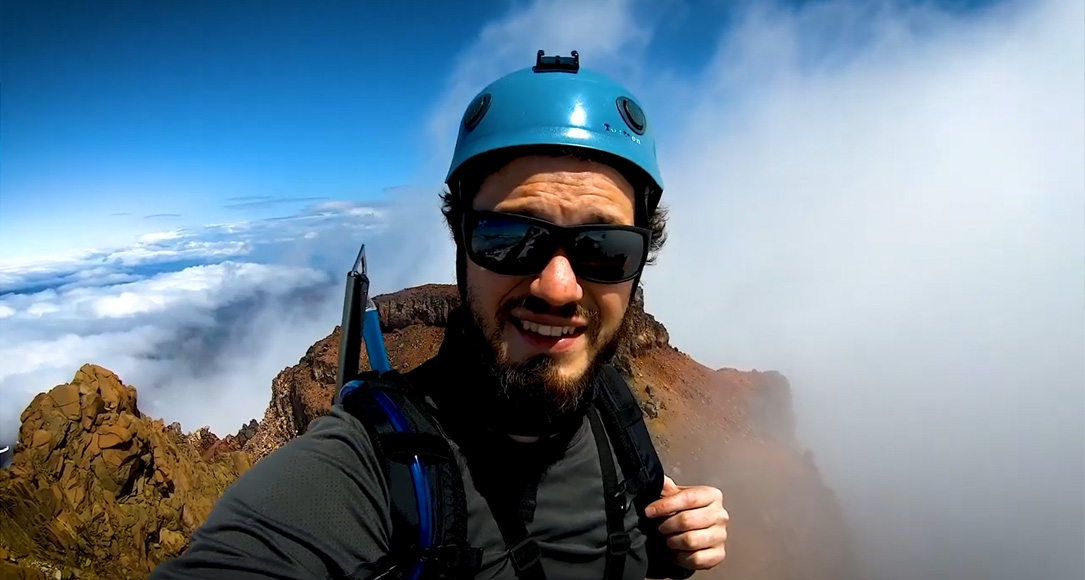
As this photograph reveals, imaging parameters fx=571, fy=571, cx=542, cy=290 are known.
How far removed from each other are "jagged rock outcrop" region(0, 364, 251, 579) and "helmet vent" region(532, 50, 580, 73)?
37.2ft

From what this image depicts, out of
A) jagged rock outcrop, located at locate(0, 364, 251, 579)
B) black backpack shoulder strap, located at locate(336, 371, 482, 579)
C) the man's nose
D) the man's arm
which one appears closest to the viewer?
the man's arm

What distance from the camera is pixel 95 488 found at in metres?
11.4

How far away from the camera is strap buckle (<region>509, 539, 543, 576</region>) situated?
2295 mm

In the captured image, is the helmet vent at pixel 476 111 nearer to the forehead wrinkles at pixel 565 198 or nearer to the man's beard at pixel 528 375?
the forehead wrinkles at pixel 565 198

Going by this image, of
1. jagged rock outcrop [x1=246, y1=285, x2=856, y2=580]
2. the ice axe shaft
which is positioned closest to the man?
the ice axe shaft

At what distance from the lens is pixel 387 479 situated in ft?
6.70

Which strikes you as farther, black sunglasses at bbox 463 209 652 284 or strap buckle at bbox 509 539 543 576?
black sunglasses at bbox 463 209 652 284

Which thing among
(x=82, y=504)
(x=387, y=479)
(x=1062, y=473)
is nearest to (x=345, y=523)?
(x=387, y=479)

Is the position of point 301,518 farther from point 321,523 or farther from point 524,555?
point 524,555

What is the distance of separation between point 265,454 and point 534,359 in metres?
19.6

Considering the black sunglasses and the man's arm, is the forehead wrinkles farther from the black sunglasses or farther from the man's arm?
the man's arm

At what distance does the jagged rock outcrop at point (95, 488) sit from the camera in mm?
10055

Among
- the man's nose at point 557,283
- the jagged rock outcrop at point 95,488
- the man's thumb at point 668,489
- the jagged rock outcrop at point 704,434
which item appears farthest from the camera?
the jagged rock outcrop at point 704,434

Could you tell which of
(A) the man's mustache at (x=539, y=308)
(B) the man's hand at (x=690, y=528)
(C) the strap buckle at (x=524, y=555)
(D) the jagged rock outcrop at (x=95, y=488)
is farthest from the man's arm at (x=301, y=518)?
(D) the jagged rock outcrop at (x=95, y=488)
